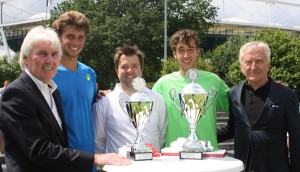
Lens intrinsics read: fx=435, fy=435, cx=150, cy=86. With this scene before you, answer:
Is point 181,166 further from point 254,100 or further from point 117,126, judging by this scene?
point 254,100

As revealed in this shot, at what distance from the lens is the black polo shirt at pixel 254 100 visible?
3836mm

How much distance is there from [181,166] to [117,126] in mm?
1095

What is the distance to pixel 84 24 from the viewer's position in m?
3.72

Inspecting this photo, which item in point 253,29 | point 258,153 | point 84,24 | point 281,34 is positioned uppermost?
point 253,29

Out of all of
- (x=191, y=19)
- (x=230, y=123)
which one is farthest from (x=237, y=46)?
(x=230, y=123)

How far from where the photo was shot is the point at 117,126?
3.67m

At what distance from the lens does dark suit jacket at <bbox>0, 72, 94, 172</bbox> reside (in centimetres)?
253

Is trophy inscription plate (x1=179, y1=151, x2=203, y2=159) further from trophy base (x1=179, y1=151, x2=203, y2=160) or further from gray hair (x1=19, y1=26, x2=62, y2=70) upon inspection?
gray hair (x1=19, y1=26, x2=62, y2=70)

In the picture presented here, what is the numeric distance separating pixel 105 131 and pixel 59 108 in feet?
2.87

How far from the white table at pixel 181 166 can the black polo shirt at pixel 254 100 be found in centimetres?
96

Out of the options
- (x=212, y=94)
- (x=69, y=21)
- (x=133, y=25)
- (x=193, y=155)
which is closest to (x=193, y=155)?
(x=193, y=155)

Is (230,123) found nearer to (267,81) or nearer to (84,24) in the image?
(267,81)

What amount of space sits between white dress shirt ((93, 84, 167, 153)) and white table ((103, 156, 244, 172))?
0.70 metres

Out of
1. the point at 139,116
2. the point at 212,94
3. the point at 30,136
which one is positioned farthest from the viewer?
the point at 212,94
